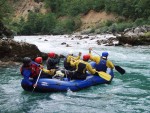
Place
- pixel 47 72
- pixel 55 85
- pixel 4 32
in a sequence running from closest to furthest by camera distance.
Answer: pixel 55 85 → pixel 47 72 → pixel 4 32

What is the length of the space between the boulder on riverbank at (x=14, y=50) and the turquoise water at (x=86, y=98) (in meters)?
3.55

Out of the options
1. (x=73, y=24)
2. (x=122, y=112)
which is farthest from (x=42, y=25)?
(x=122, y=112)

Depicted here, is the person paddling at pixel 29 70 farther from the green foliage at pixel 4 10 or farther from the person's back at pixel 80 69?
the green foliage at pixel 4 10

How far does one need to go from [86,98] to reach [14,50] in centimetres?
942

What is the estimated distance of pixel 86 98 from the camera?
13016mm

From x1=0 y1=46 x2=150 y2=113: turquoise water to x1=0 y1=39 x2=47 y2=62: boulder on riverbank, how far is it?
3553 mm

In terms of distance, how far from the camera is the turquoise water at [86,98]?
11.5 m

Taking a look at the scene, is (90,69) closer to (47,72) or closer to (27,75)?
(47,72)

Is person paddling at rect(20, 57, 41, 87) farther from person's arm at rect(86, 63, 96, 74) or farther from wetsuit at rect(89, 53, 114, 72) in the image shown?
wetsuit at rect(89, 53, 114, 72)

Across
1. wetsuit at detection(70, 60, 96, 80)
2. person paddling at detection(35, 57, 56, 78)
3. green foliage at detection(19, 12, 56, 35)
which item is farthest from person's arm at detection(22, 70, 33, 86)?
green foliage at detection(19, 12, 56, 35)

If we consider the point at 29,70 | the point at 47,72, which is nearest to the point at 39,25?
the point at 47,72

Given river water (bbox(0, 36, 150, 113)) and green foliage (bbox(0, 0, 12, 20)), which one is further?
green foliage (bbox(0, 0, 12, 20))

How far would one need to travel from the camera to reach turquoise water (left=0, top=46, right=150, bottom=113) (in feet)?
37.8

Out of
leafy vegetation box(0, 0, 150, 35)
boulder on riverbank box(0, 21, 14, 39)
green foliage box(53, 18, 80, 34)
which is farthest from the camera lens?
green foliage box(53, 18, 80, 34)
